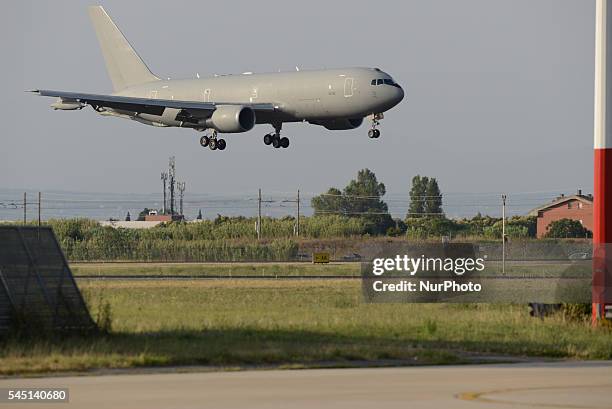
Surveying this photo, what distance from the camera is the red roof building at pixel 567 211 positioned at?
447 ft

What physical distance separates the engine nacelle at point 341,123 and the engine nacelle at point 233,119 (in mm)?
3645

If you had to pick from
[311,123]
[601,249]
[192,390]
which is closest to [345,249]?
[311,123]

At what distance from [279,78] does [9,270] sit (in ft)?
159

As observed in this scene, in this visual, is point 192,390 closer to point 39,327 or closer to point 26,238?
point 39,327

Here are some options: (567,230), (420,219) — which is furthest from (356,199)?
(567,230)

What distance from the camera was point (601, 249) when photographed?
113ft

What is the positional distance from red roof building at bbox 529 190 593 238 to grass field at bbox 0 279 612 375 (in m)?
94.8

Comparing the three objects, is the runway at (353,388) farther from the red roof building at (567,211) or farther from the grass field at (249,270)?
the red roof building at (567,211)

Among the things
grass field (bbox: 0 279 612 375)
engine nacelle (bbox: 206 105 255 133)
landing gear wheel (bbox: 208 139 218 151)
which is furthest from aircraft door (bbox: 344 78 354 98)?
grass field (bbox: 0 279 612 375)

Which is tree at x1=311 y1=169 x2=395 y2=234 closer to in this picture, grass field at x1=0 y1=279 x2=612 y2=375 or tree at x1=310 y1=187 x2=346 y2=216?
tree at x1=310 y1=187 x2=346 y2=216

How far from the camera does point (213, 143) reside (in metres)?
79.0

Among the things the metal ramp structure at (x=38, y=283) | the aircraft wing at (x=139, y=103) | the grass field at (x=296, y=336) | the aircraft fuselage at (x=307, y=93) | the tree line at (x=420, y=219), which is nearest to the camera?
the grass field at (x=296, y=336)

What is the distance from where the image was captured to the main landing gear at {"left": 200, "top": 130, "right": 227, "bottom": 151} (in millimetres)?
78625

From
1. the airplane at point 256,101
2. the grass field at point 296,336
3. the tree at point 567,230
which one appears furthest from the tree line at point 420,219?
the grass field at point 296,336
